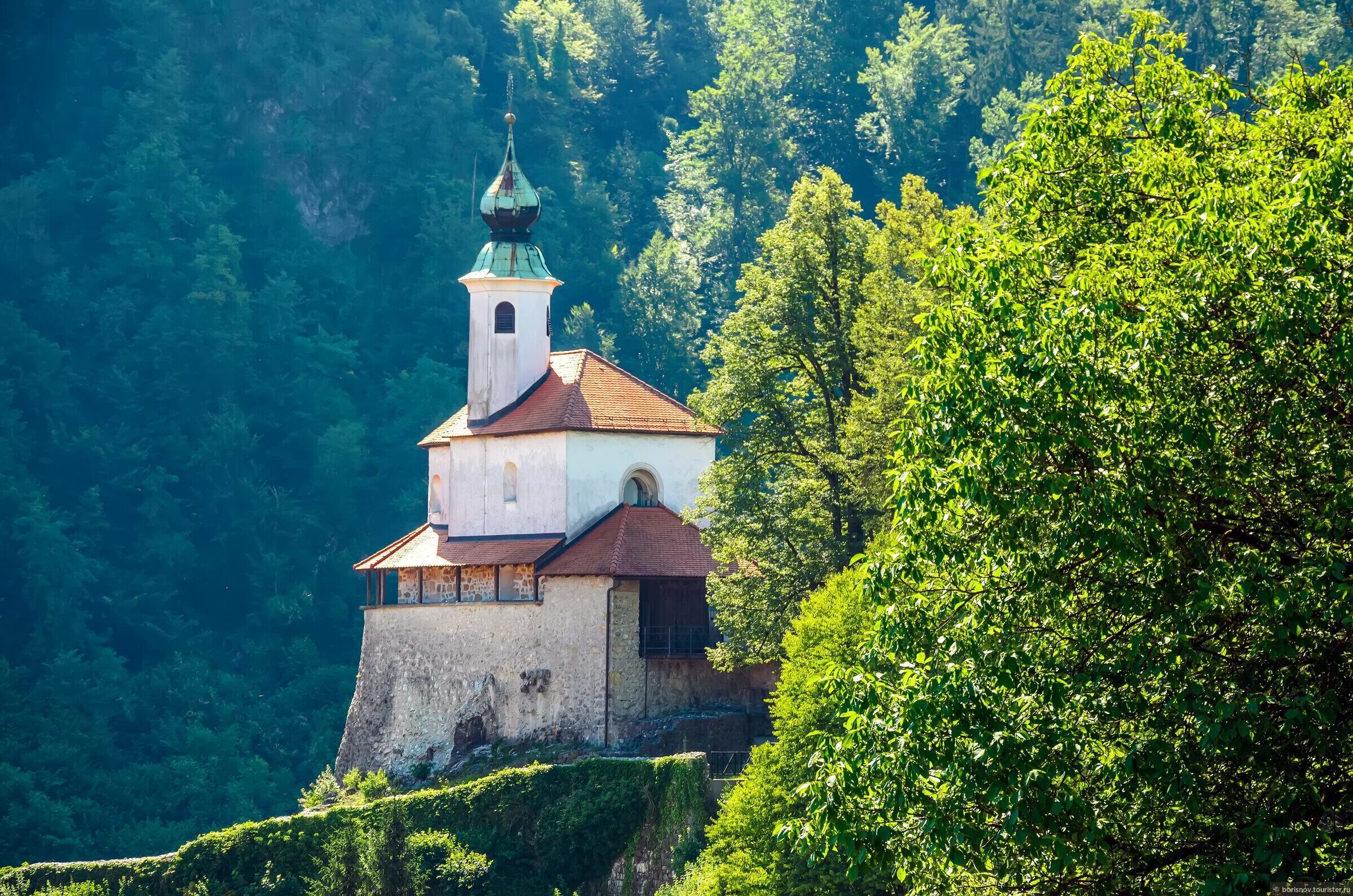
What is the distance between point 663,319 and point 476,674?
34041 millimetres

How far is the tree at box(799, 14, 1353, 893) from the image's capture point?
1432cm

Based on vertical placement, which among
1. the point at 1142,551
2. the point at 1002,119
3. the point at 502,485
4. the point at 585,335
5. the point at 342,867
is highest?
the point at 1002,119

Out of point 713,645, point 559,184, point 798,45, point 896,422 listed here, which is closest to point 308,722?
point 559,184

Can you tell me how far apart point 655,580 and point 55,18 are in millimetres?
47548

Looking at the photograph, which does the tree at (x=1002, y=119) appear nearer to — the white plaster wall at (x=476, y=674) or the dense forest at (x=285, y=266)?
the dense forest at (x=285, y=266)

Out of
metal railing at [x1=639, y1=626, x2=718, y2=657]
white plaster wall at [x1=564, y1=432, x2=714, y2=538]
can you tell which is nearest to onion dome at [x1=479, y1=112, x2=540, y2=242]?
white plaster wall at [x1=564, y1=432, x2=714, y2=538]

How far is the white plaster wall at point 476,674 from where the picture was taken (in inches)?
1565

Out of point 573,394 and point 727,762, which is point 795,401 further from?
point 573,394

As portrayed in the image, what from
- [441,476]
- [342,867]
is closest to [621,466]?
[441,476]

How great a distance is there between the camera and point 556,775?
118ft

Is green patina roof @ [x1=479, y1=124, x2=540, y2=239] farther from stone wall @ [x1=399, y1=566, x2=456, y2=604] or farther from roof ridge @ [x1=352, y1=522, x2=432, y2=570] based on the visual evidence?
stone wall @ [x1=399, y1=566, x2=456, y2=604]

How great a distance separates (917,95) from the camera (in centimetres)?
7825

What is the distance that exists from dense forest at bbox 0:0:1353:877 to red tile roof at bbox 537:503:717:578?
80.1ft

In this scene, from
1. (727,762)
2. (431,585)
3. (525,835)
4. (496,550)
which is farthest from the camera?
(431,585)
